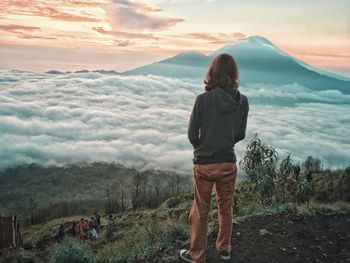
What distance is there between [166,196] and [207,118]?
80476 mm

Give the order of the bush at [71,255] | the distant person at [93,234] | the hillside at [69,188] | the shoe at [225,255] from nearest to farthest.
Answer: the shoe at [225,255], the bush at [71,255], the distant person at [93,234], the hillside at [69,188]

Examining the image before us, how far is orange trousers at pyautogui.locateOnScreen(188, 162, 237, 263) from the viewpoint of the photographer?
4.69 meters

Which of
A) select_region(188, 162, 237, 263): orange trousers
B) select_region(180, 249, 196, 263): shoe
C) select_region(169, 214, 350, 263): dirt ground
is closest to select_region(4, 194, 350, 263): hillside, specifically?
select_region(169, 214, 350, 263): dirt ground

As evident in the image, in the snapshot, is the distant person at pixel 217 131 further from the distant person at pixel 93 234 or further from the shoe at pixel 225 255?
the distant person at pixel 93 234

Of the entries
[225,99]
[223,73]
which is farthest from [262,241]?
[223,73]

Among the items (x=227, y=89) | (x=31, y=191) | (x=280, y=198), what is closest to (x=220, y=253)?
(x=227, y=89)

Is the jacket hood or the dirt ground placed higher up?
the jacket hood

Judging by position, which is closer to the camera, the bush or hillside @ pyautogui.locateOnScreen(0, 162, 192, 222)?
the bush

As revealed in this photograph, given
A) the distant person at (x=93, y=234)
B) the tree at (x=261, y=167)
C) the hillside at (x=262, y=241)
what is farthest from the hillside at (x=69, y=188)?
the hillside at (x=262, y=241)

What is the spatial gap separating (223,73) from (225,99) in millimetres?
275

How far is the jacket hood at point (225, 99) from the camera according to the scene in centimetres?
458

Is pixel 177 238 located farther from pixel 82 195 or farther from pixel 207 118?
pixel 82 195

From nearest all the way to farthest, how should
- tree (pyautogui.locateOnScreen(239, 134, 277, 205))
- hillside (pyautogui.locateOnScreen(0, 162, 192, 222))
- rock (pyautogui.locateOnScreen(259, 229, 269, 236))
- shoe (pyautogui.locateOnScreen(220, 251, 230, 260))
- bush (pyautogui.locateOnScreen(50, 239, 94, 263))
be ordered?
shoe (pyautogui.locateOnScreen(220, 251, 230, 260)) < bush (pyautogui.locateOnScreen(50, 239, 94, 263)) < rock (pyautogui.locateOnScreen(259, 229, 269, 236)) < tree (pyautogui.locateOnScreen(239, 134, 277, 205)) < hillside (pyautogui.locateOnScreen(0, 162, 192, 222))

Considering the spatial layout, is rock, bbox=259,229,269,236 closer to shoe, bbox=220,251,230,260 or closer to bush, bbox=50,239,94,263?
shoe, bbox=220,251,230,260
